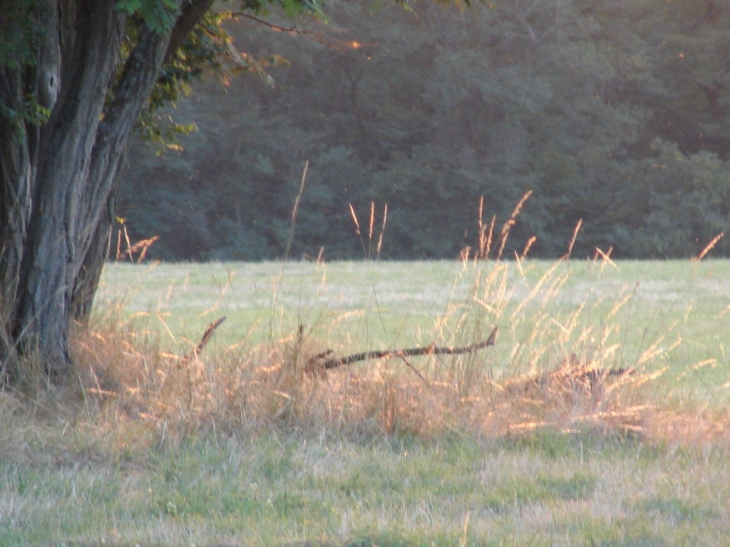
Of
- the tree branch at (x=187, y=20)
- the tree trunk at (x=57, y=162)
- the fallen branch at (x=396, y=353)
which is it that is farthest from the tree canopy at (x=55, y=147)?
the fallen branch at (x=396, y=353)

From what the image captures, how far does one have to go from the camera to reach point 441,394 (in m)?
5.51

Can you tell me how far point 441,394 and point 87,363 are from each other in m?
2.17

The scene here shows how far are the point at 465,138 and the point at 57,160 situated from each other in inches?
1220

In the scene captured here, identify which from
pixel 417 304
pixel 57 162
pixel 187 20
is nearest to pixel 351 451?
pixel 57 162

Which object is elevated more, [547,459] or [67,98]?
[67,98]

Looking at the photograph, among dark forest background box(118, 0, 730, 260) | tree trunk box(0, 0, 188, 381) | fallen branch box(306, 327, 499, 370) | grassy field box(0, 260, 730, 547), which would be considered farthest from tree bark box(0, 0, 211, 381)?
dark forest background box(118, 0, 730, 260)

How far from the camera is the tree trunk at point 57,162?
555 centimetres

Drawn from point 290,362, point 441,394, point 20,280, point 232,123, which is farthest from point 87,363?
point 232,123

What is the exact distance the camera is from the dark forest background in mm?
32562

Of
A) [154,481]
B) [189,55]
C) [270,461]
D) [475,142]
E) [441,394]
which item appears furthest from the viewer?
[475,142]

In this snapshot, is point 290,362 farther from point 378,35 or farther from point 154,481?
point 378,35

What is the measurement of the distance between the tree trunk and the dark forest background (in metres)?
25.8

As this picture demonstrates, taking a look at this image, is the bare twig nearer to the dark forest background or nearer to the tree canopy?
the tree canopy

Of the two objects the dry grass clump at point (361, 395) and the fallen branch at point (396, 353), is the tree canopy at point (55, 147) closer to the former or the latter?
the dry grass clump at point (361, 395)
